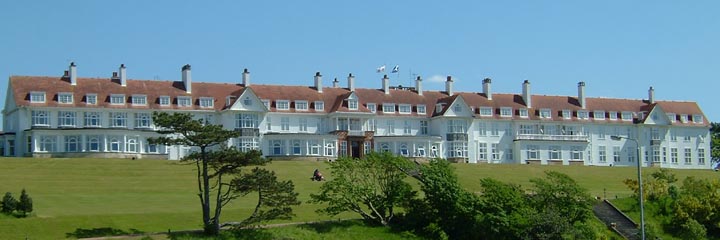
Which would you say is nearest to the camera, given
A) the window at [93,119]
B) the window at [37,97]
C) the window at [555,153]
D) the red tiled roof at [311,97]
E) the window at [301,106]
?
the window at [37,97]

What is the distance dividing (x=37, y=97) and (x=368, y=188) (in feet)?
128

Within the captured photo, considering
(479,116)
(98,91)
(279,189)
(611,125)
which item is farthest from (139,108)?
(611,125)

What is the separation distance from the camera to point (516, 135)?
99.5 meters

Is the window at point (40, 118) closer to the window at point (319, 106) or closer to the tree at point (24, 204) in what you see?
the window at point (319, 106)

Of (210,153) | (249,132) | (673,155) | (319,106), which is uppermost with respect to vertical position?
(319,106)

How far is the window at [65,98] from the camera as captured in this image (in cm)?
8400

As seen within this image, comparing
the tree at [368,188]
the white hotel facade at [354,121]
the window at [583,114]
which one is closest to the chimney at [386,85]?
the white hotel facade at [354,121]

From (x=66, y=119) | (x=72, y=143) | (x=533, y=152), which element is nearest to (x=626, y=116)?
(x=533, y=152)

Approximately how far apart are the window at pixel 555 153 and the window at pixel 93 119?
43.2 metres

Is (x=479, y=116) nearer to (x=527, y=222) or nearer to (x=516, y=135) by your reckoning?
(x=516, y=135)

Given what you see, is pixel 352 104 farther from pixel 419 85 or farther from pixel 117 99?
pixel 117 99

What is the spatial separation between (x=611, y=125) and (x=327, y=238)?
5905 centimetres

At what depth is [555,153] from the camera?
100 metres

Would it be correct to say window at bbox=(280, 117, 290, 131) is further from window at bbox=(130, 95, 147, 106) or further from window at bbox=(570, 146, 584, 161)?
window at bbox=(570, 146, 584, 161)
